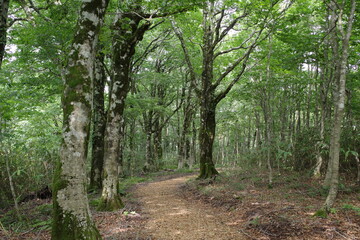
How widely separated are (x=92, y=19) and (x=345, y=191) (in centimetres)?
900

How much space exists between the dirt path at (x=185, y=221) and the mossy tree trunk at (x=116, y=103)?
1.32m

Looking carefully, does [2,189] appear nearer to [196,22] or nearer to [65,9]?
[65,9]

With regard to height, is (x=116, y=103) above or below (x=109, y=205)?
above

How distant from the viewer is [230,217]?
6.58 metres

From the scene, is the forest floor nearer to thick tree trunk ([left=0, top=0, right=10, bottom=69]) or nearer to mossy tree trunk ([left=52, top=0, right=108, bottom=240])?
mossy tree trunk ([left=52, top=0, right=108, bottom=240])

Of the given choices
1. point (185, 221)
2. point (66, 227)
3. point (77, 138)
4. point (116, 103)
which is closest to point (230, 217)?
point (185, 221)

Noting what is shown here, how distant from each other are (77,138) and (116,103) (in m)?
3.94

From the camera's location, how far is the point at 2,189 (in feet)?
26.1

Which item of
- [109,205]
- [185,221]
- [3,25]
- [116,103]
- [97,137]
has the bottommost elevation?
[185,221]

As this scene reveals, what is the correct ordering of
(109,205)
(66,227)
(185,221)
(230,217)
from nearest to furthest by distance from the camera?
(66,227) → (185,221) → (230,217) → (109,205)

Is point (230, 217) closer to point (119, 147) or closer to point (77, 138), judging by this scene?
point (119, 147)

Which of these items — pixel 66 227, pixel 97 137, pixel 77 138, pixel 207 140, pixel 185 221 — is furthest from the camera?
pixel 207 140

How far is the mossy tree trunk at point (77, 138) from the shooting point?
371 centimetres

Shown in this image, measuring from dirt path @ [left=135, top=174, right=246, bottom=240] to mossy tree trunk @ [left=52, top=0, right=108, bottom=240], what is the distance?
6.79 feet
